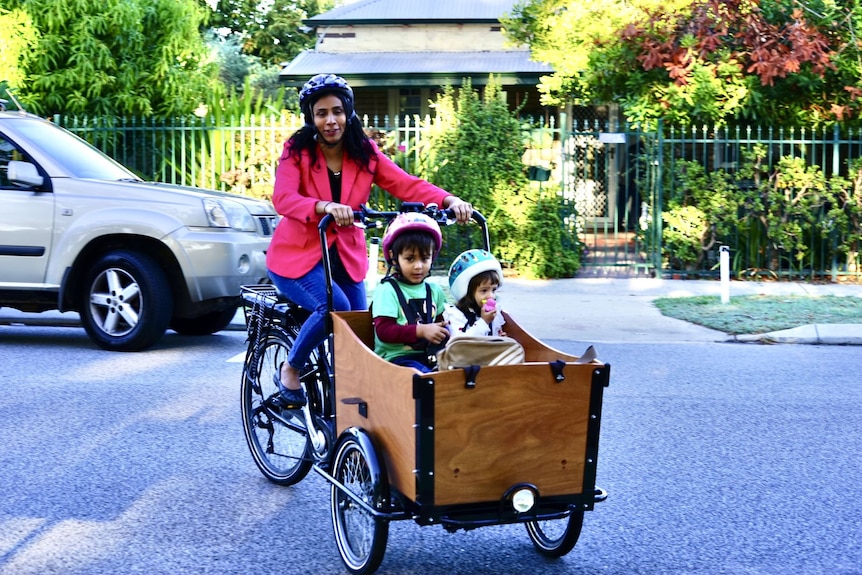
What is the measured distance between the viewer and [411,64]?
73.9 ft

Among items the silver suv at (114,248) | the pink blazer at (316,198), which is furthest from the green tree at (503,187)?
the pink blazer at (316,198)

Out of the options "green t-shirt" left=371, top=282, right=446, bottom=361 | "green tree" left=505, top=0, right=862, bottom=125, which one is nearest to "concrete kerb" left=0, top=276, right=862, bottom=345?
"green tree" left=505, top=0, right=862, bottom=125

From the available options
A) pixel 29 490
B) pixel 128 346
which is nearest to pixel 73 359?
pixel 128 346

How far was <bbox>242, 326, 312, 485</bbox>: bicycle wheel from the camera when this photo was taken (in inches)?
221

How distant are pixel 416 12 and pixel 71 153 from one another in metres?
14.6

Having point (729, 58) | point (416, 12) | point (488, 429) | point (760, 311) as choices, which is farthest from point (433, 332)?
point (416, 12)

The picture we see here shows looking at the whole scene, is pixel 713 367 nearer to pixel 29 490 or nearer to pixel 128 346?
pixel 128 346

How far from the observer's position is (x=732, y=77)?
15.4 metres

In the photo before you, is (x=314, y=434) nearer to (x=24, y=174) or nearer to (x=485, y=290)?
(x=485, y=290)

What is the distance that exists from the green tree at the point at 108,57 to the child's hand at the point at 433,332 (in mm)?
13683

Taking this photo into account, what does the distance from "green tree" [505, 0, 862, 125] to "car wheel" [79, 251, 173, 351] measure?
8.13m

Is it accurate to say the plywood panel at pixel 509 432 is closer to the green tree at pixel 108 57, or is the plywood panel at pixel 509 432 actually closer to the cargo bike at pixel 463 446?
the cargo bike at pixel 463 446

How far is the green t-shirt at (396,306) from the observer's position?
4.59 meters

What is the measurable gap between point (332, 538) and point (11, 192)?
631 centimetres
